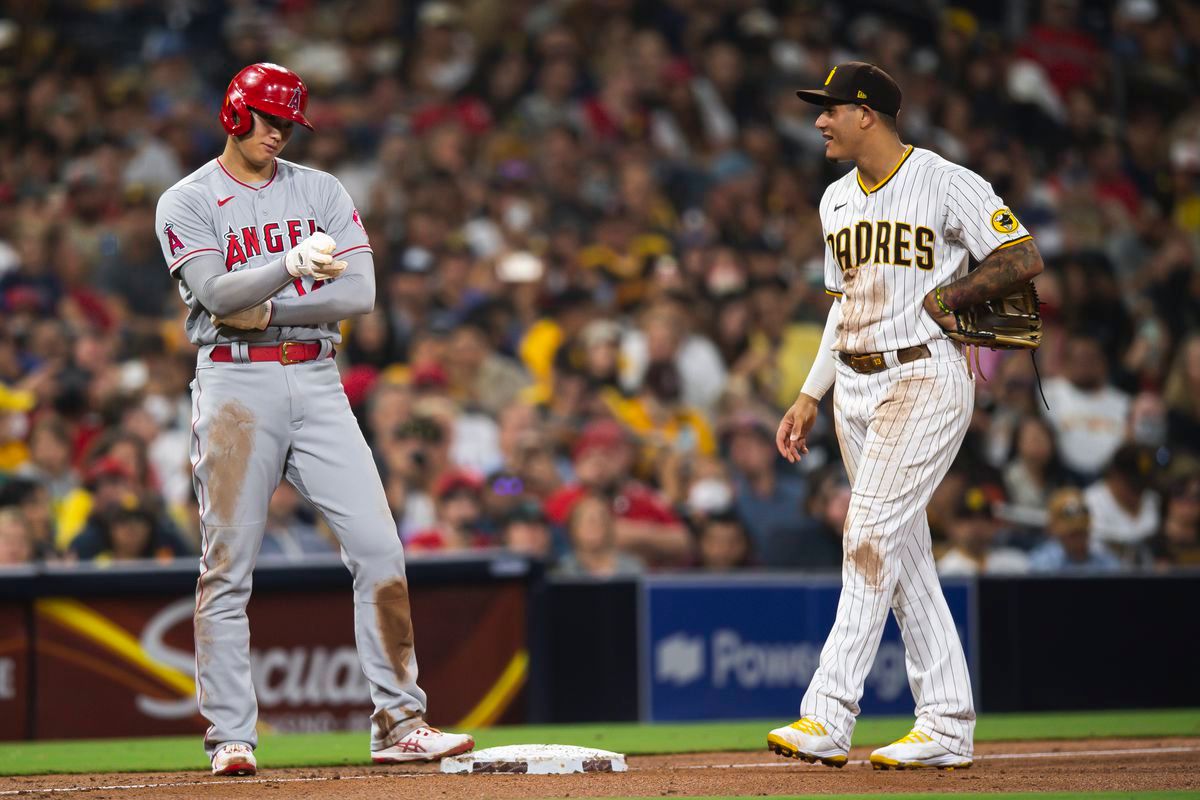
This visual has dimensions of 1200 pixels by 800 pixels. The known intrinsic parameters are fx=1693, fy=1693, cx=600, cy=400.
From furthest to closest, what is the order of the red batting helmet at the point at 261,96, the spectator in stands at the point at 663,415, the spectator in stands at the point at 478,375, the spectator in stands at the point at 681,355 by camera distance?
the spectator in stands at the point at 681,355
the spectator in stands at the point at 478,375
the spectator in stands at the point at 663,415
the red batting helmet at the point at 261,96

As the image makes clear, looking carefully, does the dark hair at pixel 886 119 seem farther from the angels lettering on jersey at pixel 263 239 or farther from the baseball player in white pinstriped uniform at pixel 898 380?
the angels lettering on jersey at pixel 263 239

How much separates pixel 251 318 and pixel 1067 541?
5999 millimetres

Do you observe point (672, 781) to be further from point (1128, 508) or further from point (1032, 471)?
point (1032, 471)

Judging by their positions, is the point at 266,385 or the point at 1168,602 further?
the point at 1168,602

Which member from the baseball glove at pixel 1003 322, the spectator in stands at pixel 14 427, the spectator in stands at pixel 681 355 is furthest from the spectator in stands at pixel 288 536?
the baseball glove at pixel 1003 322

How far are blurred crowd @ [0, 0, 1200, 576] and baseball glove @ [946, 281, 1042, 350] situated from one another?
4224mm

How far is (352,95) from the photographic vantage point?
14047mm

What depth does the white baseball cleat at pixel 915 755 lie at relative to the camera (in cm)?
521

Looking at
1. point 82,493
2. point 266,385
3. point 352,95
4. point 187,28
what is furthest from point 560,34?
point 266,385

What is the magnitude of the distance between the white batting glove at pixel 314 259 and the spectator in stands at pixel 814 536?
16.8 feet

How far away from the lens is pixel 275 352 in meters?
5.29

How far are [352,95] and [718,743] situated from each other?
8535mm

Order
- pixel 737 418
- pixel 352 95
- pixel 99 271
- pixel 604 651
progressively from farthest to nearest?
pixel 352 95, pixel 99 271, pixel 737 418, pixel 604 651

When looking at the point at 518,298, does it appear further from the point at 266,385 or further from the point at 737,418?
the point at 266,385
